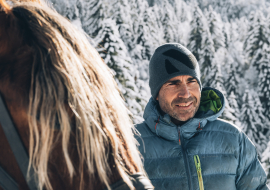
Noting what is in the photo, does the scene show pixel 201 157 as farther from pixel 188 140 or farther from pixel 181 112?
pixel 181 112

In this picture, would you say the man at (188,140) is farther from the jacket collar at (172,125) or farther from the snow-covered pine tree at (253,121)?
the snow-covered pine tree at (253,121)

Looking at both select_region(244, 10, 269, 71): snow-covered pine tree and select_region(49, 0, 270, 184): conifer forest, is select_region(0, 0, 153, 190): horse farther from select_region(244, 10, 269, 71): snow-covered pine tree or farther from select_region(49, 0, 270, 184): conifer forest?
select_region(244, 10, 269, 71): snow-covered pine tree

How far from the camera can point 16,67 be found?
834 millimetres

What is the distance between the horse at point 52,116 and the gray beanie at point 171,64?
1407mm

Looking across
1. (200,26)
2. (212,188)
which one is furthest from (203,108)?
(200,26)

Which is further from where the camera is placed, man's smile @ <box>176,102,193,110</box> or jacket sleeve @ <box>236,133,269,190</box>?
man's smile @ <box>176,102,193,110</box>

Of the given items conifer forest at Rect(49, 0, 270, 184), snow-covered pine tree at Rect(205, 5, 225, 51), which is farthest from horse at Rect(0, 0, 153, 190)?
snow-covered pine tree at Rect(205, 5, 225, 51)

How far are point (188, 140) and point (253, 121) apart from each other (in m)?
27.9

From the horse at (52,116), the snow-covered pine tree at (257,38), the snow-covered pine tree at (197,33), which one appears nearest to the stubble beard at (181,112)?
the horse at (52,116)

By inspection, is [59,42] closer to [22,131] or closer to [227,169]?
[22,131]

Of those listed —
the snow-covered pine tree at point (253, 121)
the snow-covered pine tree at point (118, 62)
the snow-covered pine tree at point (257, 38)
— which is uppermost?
the snow-covered pine tree at point (118, 62)

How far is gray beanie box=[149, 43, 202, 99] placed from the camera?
2215 millimetres

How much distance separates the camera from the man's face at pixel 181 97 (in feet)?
7.23

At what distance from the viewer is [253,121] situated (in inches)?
1065
